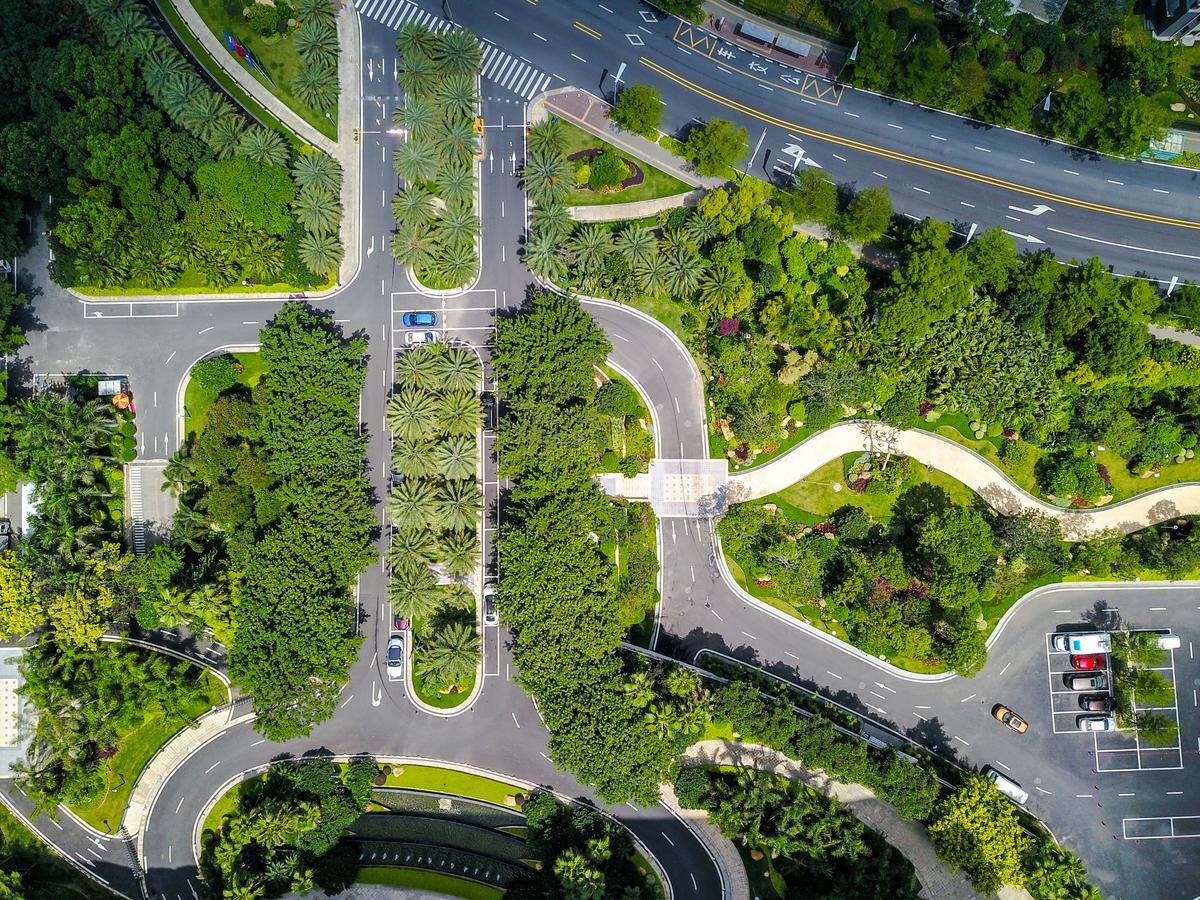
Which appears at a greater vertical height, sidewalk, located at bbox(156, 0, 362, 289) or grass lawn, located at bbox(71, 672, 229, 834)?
sidewalk, located at bbox(156, 0, 362, 289)

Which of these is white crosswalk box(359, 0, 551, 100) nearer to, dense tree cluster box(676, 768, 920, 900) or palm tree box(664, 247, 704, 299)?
palm tree box(664, 247, 704, 299)

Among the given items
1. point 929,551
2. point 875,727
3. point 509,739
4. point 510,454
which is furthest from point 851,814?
→ point 510,454

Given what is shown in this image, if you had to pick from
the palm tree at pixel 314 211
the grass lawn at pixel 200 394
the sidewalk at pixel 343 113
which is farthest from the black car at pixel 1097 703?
the grass lawn at pixel 200 394

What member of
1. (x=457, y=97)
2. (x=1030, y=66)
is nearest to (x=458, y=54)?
(x=457, y=97)

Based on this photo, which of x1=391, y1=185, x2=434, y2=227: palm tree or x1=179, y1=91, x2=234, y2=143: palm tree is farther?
x1=391, y1=185, x2=434, y2=227: palm tree

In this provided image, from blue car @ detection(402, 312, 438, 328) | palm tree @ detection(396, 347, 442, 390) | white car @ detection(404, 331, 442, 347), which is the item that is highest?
blue car @ detection(402, 312, 438, 328)

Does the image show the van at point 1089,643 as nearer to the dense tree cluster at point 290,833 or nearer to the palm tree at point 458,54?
the dense tree cluster at point 290,833

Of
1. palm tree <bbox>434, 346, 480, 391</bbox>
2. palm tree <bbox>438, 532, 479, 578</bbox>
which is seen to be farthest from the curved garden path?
palm tree <bbox>434, 346, 480, 391</bbox>
